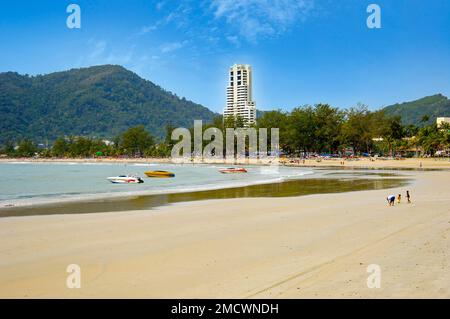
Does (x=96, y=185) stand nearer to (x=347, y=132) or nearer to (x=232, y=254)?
(x=232, y=254)

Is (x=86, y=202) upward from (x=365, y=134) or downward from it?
downward

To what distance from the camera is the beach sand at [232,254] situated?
813 centimetres

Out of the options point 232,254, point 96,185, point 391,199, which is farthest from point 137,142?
point 232,254

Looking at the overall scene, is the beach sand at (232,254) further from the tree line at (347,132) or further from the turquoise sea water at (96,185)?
the tree line at (347,132)

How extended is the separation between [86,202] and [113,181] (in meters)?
21.2

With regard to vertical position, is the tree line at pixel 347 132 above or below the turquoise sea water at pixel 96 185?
above

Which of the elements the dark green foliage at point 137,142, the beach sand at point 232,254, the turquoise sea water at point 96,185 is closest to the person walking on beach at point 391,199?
the beach sand at point 232,254

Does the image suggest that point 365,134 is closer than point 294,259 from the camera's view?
No

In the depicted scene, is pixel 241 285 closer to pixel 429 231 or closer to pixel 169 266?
pixel 169 266

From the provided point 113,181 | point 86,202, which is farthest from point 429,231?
point 113,181

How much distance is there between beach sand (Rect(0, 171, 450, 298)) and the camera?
26.7 feet

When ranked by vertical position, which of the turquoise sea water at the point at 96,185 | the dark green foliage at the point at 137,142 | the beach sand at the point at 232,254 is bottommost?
the turquoise sea water at the point at 96,185

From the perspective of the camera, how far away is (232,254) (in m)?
11.3
